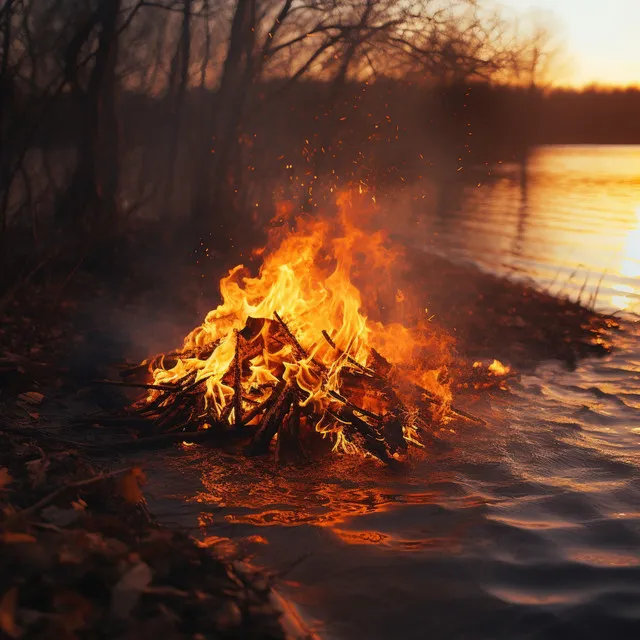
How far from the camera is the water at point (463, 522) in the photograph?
366 cm

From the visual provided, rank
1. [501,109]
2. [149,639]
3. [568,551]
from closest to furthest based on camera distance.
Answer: [149,639]
[568,551]
[501,109]

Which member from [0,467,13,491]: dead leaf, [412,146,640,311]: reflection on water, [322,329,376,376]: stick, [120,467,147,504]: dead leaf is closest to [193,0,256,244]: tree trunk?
[412,146,640,311]: reflection on water

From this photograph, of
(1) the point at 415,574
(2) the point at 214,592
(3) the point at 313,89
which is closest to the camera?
(2) the point at 214,592

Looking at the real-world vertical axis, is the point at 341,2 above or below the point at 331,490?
above

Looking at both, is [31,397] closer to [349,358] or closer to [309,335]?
[309,335]

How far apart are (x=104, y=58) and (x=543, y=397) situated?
9.15 m

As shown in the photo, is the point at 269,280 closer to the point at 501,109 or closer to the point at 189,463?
the point at 189,463

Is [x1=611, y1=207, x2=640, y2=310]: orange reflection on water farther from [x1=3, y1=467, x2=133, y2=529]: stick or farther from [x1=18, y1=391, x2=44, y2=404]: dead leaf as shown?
[x1=3, y1=467, x2=133, y2=529]: stick

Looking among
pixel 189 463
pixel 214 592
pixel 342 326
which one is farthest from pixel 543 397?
pixel 214 592

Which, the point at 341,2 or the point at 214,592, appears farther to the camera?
the point at 341,2

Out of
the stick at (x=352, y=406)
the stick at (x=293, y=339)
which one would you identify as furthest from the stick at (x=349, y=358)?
the stick at (x=352, y=406)

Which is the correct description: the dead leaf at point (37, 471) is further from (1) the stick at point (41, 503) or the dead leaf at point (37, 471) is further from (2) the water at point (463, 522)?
(2) the water at point (463, 522)

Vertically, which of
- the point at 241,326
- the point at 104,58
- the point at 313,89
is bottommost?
the point at 241,326

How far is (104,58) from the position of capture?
12242 millimetres
